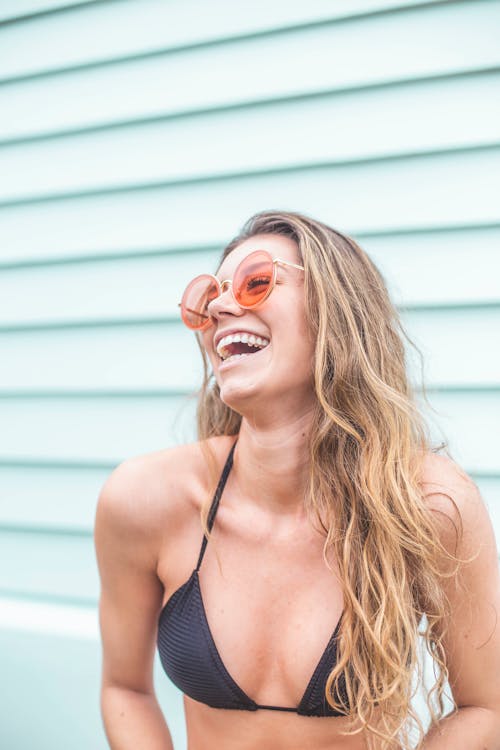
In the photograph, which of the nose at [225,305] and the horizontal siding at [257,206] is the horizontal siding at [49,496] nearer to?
the horizontal siding at [257,206]

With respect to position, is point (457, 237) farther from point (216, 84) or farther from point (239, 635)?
point (239, 635)

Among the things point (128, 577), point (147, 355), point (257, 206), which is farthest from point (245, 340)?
point (147, 355)

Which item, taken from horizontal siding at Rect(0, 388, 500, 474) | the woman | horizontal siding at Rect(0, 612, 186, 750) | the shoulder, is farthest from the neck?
horizontal siding at Rect(0, 612, 186, 750)

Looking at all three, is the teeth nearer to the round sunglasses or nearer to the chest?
the round sunglasses

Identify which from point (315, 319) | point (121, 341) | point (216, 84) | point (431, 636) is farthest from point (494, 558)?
point (216, 84)

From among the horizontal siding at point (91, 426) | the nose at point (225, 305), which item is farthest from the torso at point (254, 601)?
the horizontal siding at point (91, 426)

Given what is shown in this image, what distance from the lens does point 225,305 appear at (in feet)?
5.93

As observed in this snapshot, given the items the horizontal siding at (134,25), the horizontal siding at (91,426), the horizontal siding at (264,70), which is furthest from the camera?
the horizontal siding at (91,426)

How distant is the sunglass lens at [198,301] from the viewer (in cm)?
191

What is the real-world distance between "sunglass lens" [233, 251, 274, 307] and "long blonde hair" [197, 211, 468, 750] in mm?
101

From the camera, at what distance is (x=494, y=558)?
182 cm

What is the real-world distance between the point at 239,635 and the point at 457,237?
130 centimetres

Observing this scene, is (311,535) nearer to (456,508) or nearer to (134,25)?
(456,508)

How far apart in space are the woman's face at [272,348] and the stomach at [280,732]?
73 cm
